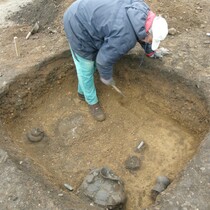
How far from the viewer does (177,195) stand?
3.39 m

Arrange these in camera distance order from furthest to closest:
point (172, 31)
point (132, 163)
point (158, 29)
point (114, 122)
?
point (172, 31), point (114, 122), point (132, 163), point (158, 29)

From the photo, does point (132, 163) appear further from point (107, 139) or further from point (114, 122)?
point (114, 122)

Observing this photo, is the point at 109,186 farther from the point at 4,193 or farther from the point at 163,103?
the point at 163,103

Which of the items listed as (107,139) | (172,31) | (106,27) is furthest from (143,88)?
(106,27)

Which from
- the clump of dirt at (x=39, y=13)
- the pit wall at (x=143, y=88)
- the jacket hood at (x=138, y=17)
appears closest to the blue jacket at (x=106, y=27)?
the jacket hood at (x=138, y=17)

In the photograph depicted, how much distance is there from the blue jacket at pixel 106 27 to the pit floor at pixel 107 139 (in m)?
1.10

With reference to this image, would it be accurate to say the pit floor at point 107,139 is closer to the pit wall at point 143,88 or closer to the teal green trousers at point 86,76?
the pit wall at point 143,88

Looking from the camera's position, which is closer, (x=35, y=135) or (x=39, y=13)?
(x=35, y=135)

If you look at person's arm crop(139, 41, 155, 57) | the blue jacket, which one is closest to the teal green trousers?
the blue jacket

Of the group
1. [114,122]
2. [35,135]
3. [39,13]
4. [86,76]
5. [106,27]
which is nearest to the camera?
[106,27]

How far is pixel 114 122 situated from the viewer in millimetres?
5152

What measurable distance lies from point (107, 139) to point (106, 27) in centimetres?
186

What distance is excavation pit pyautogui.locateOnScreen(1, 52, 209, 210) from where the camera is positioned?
4.54 meters

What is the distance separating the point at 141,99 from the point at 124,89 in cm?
34
